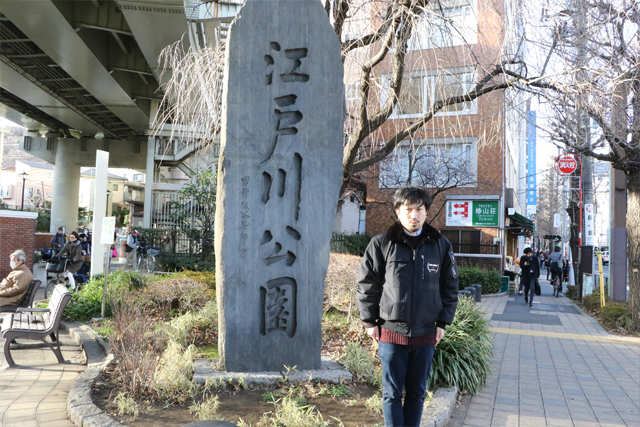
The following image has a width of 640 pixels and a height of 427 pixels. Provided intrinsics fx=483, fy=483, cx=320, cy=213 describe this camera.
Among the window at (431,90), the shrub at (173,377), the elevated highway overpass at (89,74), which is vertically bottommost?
the shrub at (173,377)

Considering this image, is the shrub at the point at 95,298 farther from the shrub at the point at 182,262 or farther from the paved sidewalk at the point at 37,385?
the shrub at the point at 182,262

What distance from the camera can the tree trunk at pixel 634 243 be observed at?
10258 mm

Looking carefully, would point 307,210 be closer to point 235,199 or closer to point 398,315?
point 235,199

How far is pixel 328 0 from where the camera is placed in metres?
7.36

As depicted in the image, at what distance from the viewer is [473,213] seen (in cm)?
2169

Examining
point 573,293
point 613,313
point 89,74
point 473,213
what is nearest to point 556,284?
point 573,293

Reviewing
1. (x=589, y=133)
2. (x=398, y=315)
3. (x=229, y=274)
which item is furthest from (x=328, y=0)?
(x=589, y=133)

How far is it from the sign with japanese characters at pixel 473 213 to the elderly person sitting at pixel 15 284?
17.5m

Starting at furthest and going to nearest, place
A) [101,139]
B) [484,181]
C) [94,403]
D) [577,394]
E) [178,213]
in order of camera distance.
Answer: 1. [101,139]
2. [484,181]
3. [178,213]
4. [577,394]
5. [94,403]

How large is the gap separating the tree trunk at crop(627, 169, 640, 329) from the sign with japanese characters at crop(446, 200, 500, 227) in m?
10.3

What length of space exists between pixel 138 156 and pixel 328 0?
85.4 ft

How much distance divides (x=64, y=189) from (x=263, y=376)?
2826 centimetres

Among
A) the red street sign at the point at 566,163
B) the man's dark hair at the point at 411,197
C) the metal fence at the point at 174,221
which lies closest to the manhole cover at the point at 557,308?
the red street sign at the point at 566,163

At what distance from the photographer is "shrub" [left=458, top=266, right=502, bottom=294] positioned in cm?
1820
